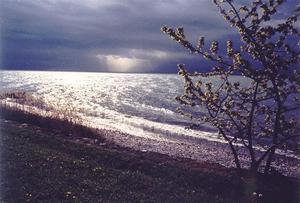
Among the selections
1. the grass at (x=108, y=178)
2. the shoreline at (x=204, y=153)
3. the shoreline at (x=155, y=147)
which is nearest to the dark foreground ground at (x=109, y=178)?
the grass at (x=108, y=178)

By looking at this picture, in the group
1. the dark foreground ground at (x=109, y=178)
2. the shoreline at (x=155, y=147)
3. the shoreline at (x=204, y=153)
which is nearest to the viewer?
the dark foreground ground at (x=109, y=178)

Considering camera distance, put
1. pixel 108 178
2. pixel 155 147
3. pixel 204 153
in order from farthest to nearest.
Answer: pixel 204 153
pixel 155 147
pixel 108 178

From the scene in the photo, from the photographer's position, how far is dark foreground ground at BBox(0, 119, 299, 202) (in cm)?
1527

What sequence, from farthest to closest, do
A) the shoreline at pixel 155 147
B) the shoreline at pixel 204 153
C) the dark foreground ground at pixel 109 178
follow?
the shoreline at pixel 204 153
the shoreline at pixel 155 147
the dark foreground ground at pixel 109 178

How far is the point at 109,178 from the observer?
17.3m

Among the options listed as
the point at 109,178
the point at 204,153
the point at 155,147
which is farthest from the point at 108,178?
the point at 204,153

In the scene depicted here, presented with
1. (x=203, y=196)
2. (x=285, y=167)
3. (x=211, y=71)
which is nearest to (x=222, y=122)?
(x=211, y=71)

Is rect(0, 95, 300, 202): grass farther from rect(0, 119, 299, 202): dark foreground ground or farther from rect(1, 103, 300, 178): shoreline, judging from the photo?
rect(1, 103, 300, 178): shoreline

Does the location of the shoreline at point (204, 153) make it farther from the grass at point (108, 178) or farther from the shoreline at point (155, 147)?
the grass at point (108, 178)

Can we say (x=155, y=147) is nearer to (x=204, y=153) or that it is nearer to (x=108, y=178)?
(x=204, y=153)

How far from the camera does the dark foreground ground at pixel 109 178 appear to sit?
50.1 ft

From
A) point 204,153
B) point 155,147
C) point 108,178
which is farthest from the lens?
point 204,153

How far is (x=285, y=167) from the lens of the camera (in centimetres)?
3009

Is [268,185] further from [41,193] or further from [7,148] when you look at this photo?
[7,148]
